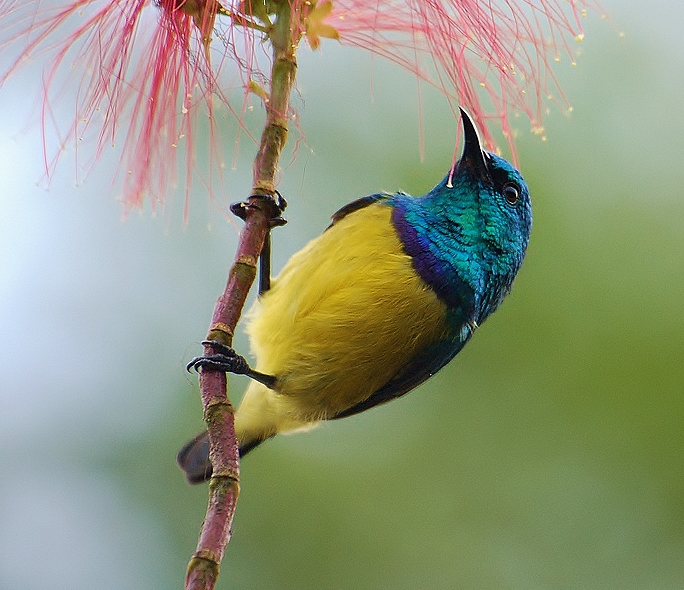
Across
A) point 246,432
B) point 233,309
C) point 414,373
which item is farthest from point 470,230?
point 233,309

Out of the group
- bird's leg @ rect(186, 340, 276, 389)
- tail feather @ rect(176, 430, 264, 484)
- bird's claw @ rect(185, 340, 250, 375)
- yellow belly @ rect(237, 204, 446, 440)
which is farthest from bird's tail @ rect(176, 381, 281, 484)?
bird's claw @ rect(185, 340, 250, 375)

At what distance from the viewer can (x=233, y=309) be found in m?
1.96

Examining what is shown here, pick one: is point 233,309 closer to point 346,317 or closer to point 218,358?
point 218,358

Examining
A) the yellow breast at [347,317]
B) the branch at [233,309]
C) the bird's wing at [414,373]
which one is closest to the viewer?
the branch at [233,309]

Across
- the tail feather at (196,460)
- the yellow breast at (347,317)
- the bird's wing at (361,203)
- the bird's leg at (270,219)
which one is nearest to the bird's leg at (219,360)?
the bird's leg at (270,219)

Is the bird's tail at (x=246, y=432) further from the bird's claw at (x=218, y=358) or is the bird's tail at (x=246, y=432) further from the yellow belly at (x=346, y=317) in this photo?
the bird's claw at (x=218, y=358)

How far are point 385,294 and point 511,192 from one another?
54cm

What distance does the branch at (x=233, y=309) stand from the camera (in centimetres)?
162

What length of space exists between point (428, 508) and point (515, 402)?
645mm

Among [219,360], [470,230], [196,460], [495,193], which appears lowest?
[219,360]

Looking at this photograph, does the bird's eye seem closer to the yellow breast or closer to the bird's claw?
the yellow breast

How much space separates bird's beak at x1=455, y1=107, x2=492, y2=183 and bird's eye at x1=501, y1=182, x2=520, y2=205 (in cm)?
6

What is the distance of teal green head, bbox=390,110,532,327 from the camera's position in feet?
9.46

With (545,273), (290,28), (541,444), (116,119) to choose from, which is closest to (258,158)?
(290,28)
